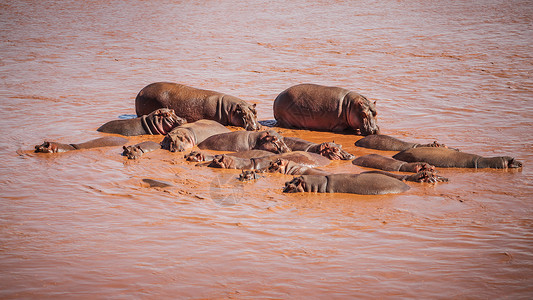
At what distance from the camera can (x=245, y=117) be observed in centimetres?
1172

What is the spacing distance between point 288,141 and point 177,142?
198 cm

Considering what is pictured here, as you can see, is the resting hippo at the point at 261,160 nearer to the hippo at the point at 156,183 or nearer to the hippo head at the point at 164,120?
the hippo at the point at 156,183

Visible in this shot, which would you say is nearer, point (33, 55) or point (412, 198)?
point (412, 198)

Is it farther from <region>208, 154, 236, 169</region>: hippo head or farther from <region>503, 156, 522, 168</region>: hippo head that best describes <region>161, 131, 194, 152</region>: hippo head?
<region>503, 156, 522, 168</region>: hippo head

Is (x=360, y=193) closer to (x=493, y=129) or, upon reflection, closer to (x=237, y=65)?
(x=493, y=129)

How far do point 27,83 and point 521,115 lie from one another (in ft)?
41.5

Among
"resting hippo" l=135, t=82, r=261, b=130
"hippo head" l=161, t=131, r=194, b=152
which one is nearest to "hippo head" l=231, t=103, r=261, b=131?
"resting hippo" l=135, t=82, r=261, b=130

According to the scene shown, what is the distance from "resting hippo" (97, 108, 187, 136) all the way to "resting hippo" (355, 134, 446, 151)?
3.60m

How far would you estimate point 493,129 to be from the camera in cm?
1162

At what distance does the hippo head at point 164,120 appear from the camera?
1133 centimetres

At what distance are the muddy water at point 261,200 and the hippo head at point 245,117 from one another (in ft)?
2.70

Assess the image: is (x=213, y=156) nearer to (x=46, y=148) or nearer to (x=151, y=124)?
(x=151, y=124)

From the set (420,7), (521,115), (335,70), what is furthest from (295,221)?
(420,7)

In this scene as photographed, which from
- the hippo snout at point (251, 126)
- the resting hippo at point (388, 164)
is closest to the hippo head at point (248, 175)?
the resting hippo at point (388, 164)
